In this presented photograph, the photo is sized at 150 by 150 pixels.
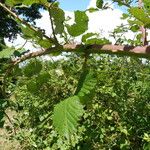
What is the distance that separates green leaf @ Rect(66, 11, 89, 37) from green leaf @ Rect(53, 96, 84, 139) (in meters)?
0.22

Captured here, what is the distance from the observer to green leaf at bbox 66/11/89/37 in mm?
1284

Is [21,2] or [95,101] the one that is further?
[95,101]

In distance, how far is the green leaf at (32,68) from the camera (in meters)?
1.49

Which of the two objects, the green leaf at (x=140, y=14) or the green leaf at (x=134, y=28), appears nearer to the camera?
the green leaf at (x=140, y=14)

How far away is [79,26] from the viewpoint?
4.23 ft

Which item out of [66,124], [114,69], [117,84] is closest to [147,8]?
[66,124]

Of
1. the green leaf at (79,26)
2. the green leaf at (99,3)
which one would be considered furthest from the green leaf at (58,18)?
the green leaf at (99,3)

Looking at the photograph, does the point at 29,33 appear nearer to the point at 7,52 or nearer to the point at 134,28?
the point at 7,52

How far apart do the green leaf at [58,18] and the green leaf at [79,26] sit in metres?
0.02

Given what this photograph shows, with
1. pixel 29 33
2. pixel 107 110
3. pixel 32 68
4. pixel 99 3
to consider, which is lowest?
pixel 107 110

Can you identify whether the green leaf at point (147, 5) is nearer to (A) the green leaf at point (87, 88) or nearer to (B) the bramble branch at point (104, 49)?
(B) the bramble branch at point (104, 49)

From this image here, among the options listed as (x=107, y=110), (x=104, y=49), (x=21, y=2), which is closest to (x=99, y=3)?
(x=21, y=2)

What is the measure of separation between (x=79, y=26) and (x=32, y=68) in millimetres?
283

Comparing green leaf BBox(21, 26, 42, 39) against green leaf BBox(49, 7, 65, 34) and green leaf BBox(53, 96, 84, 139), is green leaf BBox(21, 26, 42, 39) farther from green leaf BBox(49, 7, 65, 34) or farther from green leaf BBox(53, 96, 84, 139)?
green leaf BBox(53, 96, 84, 139)
